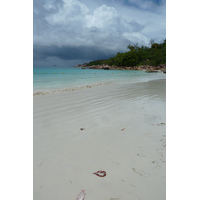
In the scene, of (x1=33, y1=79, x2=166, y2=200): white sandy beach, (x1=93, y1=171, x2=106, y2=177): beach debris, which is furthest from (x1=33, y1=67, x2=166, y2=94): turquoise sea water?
(x1=93, y1=171, x2=106, y2=177): beach debris

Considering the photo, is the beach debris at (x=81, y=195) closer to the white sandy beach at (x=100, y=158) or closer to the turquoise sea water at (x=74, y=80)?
the white sandy beach at (x=100, y=158)

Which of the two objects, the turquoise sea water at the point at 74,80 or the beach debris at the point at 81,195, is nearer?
the beach debris at the point at 81,195

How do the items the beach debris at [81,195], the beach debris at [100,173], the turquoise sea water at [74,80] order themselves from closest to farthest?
the beach debris at [81,195] → the beach debris at [100,173] → the turquoise sea water at [74,80]

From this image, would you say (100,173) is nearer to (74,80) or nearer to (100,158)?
(100,158)

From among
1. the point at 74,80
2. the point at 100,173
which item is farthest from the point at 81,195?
the point at 74,80

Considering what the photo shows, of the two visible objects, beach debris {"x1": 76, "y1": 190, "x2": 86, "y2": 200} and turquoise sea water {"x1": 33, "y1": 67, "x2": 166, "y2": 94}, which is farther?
turquoise sea water {"x1": 33, "y1": 67, "x2": 166, "y2": 94}

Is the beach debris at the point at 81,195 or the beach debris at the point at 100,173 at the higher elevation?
the beach debris at the point at 100,173

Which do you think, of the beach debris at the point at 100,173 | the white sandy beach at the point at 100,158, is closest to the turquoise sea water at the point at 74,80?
the white sandy beach at the point at 100,158

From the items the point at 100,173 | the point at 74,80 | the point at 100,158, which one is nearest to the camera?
the point at 100,173

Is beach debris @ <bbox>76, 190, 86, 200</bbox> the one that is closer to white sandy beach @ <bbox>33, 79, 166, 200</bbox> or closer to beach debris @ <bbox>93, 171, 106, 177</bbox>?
white sandy beach @ <bbox>33, 79, 166, 200</bbox>

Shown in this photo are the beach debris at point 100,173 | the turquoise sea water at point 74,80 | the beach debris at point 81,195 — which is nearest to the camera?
the beach debris at point 81,195
